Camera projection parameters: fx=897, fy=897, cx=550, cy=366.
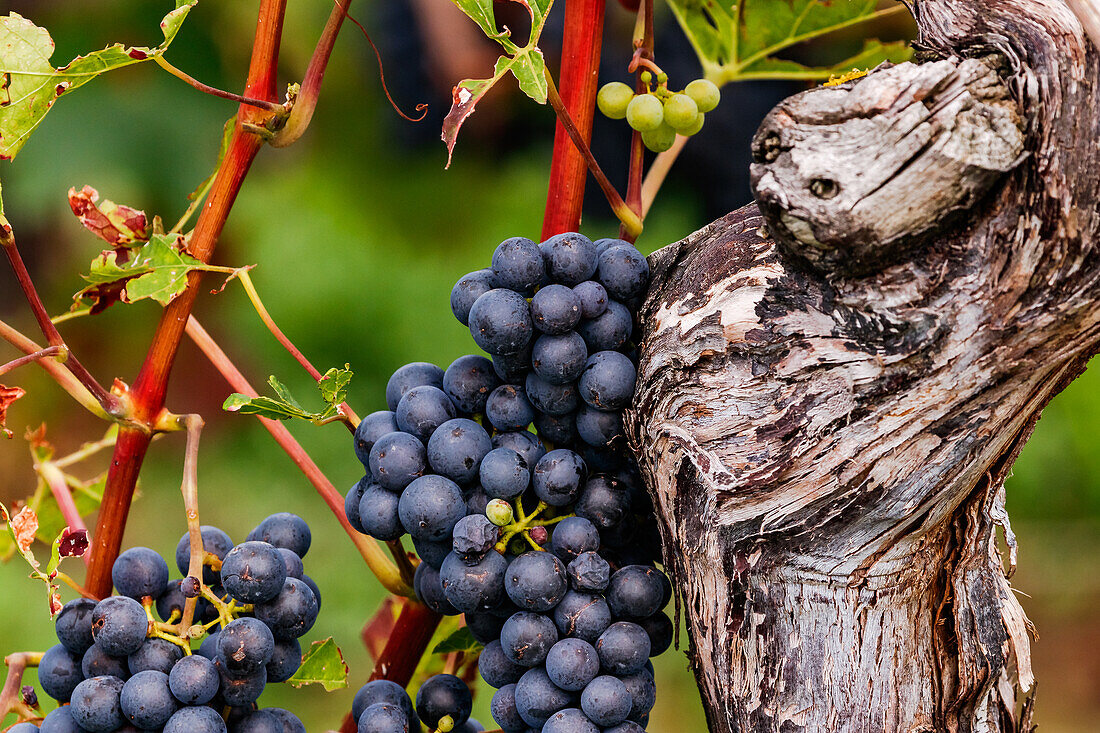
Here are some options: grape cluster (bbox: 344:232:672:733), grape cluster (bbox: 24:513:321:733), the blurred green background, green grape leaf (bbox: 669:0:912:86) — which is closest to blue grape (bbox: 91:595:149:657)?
grape cluster (bbox: 24:513:321:733)

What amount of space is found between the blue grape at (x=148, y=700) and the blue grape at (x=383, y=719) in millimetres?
89

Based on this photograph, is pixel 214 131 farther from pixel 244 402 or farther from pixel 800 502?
pixel 800 502

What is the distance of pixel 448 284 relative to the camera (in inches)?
55.4

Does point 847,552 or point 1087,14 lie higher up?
point 1087,14

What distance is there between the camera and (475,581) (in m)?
0.39

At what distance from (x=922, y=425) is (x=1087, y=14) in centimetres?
14

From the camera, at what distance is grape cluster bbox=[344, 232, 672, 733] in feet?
1.28

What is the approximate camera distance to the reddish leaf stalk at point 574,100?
0.45 metres

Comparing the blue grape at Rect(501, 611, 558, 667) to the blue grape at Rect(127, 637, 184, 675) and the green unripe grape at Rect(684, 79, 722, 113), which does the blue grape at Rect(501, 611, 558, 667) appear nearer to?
the blue grape at Rect(127, 637, 184, 675)

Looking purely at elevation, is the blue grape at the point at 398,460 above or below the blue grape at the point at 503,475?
above

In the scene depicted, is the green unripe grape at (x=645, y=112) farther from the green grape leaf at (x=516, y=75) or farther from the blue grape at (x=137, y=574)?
the blue grape at (x=137, y=574)

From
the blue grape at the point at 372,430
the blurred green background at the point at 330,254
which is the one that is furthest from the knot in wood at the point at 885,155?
the blurred green background at the point at 330,254

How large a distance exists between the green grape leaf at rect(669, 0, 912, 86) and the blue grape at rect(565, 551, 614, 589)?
1.12 feet

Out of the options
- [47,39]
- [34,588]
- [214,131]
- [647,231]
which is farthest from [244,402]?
[214,131]
